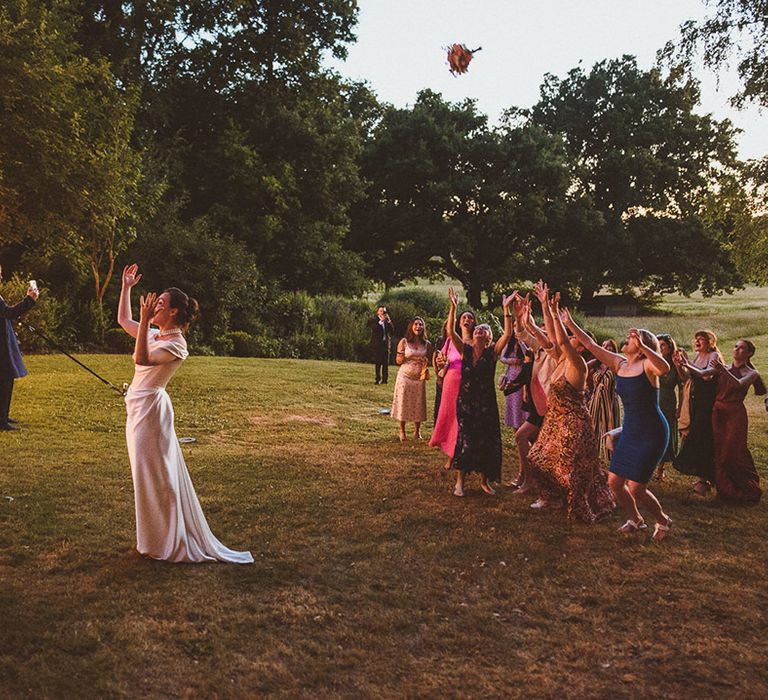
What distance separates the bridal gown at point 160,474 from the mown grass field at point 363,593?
7.9 inches

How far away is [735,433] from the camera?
338 inches

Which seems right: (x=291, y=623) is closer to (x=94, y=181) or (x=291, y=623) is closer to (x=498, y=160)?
(x=94, y=181)

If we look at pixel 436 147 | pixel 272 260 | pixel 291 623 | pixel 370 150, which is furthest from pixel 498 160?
pixel 291 623

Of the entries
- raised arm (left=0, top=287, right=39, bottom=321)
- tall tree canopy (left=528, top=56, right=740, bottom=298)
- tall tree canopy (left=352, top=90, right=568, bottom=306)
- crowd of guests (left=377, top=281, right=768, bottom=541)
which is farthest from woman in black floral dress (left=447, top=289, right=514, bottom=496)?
tall tree canopy (left=528, top=56, right=740, bottom=298)

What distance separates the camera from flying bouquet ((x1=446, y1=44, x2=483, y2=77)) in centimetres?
1142

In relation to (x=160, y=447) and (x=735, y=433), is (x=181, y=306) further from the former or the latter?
(x=735, y=433)

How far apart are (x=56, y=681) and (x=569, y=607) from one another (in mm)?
3581

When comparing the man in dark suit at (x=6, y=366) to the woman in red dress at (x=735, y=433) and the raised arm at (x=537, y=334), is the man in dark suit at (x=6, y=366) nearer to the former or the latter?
the raised arm at (x=537, y=334)

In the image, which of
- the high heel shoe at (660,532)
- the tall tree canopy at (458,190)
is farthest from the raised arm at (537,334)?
the tall tree canopy at (458,190)

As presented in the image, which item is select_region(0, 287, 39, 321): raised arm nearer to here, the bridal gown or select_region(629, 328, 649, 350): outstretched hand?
the bridal gown

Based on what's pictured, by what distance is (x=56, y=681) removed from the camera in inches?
164

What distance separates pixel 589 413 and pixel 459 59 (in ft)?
21.3

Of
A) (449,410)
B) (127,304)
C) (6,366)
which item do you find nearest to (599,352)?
(449,410)

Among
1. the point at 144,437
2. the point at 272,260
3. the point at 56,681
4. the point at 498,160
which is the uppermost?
the point at 498,160
